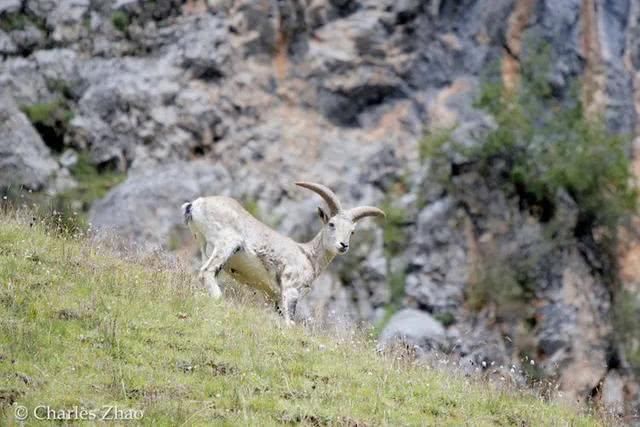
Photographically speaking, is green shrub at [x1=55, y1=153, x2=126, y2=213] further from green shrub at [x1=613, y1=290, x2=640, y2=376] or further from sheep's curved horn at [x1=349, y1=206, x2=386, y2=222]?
green shrub at [x1=613, y1=290, x2=640, y2=376]

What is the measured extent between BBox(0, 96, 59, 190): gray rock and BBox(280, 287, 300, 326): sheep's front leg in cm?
1521

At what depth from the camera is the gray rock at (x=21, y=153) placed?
30.3 metres

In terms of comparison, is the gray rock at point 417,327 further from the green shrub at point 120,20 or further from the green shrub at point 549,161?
the green shrub at point 120,20

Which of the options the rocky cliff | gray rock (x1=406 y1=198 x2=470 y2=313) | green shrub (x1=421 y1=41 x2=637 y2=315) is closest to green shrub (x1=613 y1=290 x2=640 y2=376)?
the rocky cliff

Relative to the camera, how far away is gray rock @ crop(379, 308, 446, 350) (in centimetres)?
2846

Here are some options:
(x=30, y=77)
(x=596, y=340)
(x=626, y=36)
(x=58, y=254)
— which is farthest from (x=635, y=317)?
(x=58, y=254)

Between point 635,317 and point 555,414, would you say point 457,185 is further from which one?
point 555,414

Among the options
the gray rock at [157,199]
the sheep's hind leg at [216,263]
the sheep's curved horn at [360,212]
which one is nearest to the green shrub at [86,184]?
the gray rock at [157,199]

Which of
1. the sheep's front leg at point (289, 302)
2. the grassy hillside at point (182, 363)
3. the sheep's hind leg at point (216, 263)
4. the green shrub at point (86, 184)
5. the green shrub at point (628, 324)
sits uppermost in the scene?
the grassy hillside at point (182, 363)

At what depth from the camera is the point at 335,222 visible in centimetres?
1717

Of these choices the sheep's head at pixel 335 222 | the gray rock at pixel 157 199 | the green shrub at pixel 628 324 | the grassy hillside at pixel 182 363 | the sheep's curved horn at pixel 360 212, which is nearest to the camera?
the grassy hillside at pixel 182 363

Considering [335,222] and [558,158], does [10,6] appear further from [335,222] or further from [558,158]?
[335,222]

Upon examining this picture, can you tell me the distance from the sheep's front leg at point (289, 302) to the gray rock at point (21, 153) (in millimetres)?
15206

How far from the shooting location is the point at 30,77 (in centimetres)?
3278
